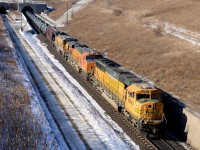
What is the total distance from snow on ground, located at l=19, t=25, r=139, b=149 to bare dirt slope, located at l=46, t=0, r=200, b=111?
791 cm

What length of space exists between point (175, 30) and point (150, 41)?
6824 millimetres

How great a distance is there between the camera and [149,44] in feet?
172

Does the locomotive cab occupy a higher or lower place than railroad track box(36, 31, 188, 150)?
higher

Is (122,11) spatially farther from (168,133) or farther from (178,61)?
(168,133)

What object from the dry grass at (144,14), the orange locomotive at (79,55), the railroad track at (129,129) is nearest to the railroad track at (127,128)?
the railroad track at (129,129)

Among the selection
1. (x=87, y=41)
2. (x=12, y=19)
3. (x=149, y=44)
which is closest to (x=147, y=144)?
(x=149, y=44)

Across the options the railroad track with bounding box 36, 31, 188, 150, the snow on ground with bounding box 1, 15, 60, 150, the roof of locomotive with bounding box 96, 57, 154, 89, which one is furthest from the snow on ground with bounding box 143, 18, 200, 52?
the snow on ground with bounding box 1, 15, 60, 150

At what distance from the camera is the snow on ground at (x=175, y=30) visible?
2022 inches

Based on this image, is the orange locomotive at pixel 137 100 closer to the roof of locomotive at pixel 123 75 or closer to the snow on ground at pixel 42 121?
the roof of locomotive at pixel 123 75

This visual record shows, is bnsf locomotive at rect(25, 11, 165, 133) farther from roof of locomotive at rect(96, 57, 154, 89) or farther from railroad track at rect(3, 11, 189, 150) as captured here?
railroad track at rect(3, 11, 189, 150)

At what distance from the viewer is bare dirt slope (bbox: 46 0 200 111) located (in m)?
37.1

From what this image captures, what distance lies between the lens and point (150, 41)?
53.9 metres

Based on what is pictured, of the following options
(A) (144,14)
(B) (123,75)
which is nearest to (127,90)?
(B) (123,75)

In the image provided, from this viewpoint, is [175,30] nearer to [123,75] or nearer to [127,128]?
[123,75]
